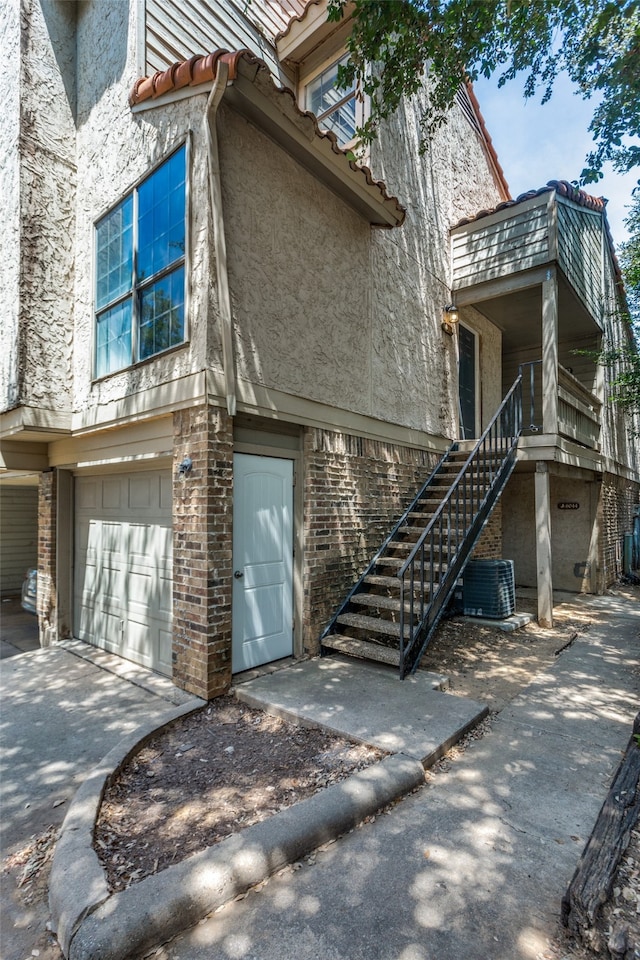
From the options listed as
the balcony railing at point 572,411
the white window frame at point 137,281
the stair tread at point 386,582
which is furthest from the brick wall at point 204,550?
the balcony railing at point 572,411

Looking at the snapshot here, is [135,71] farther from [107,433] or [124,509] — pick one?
[124,509]

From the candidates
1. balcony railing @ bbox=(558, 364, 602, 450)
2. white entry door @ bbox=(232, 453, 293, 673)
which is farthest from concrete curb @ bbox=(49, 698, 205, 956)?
balcony railing @ bbox=(558, 364, 602, 450)

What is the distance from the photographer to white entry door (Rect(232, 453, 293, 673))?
4.40m

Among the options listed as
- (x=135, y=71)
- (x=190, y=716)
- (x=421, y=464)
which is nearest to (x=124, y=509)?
(x=190, y=716)

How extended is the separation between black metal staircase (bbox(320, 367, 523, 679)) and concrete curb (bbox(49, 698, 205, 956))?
2524 millimetres

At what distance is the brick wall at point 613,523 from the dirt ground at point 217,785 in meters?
6.09

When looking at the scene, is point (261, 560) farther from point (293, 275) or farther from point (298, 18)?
point (298, 18)

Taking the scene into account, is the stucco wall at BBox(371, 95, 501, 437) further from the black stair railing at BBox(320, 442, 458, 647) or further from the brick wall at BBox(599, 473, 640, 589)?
the brick wall at BBox(599, 473, 640, 589)

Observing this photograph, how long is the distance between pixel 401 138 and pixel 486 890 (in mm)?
8395

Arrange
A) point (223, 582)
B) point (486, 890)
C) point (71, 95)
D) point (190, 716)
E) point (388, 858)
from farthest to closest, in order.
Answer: point (71, 95)
point (223, 582)
point (190, 716)
point (388, 858)
point (486, 890)

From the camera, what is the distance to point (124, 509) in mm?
5414

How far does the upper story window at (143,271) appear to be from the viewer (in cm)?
435

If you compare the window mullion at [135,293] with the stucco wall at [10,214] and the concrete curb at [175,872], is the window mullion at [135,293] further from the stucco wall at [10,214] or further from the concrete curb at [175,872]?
the concrete curb at [175,872]

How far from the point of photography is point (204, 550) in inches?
154
